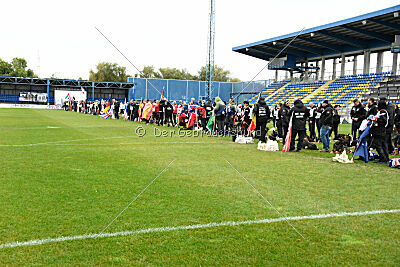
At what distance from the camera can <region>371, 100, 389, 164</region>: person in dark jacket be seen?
972cm

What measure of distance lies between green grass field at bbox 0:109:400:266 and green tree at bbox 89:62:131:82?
78.6 m

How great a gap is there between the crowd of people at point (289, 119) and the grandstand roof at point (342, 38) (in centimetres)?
1707

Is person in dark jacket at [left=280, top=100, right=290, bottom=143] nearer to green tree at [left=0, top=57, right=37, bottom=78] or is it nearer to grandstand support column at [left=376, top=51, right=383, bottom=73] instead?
grandstand support column at [left=376, top=51, right=383, bottom=73]

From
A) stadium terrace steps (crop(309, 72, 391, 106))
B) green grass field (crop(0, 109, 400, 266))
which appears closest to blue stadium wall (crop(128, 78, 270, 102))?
stadium terrace steps (crop(309, 72, 391, 106))

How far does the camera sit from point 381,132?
389 inches

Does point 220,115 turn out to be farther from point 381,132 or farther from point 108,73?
point 108,73

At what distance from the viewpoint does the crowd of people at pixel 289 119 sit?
10.0m

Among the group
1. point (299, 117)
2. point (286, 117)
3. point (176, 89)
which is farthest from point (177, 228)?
point (176, 89)

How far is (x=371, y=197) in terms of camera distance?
236 inches

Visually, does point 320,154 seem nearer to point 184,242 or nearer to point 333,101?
point 184,242

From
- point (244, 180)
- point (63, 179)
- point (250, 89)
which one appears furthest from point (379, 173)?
point (250, 89)

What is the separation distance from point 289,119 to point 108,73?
7679cm

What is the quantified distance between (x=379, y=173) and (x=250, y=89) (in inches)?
1867

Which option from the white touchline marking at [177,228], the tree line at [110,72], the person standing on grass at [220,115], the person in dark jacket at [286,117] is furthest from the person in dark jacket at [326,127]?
the tree line at [110,72]
